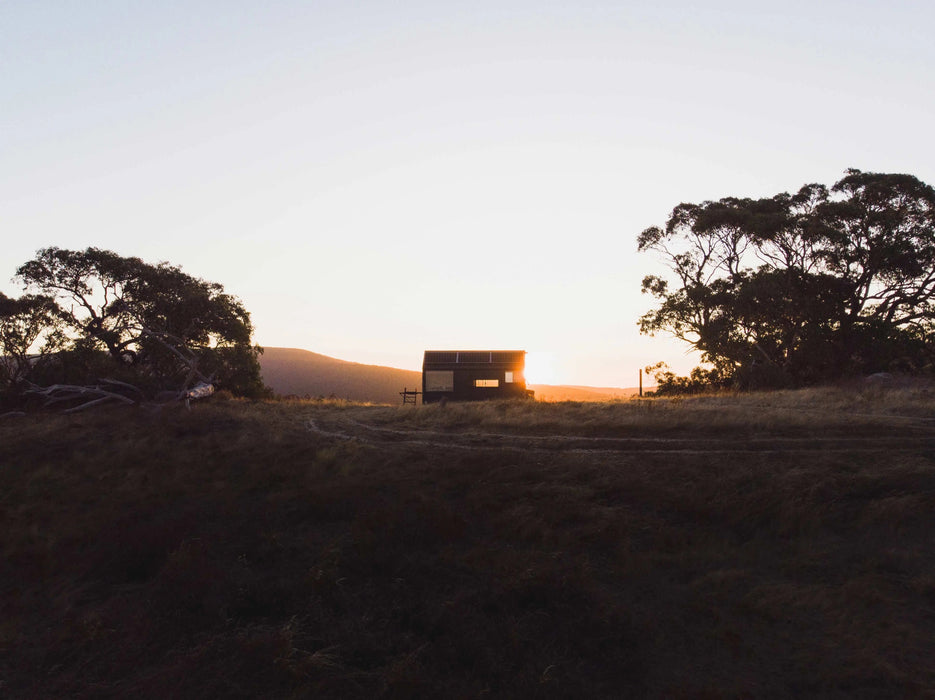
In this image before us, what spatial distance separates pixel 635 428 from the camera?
2103 centimetres

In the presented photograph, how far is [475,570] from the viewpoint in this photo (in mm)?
10453

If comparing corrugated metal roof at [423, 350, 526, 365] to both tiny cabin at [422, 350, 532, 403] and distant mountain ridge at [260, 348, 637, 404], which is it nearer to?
tiny cabin at [422, 350, 532, 403]

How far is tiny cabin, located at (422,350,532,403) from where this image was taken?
163ft

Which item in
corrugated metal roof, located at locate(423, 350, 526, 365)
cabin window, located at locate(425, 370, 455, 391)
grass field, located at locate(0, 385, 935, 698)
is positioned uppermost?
corrugated metal roof, located at locate(423, 350, 526, 365)

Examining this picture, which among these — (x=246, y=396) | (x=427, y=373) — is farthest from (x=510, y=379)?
(x=246, y=396)

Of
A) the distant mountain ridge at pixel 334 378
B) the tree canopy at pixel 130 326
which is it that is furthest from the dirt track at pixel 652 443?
the distant mountain ridge at pixel 334 378

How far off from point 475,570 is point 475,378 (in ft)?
130

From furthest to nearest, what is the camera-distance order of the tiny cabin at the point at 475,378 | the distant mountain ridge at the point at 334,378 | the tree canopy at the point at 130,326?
the distant mountain ridge at the point at 334,378 < the tiny cabin at the point at 475,378 < the tree canopy at the point at 130,326

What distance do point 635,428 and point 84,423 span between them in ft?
67.4

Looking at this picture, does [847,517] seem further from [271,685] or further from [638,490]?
[271,685]

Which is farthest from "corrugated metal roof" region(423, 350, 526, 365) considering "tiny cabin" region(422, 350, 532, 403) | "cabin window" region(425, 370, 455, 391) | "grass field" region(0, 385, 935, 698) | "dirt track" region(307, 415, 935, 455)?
"grass field" region(0, 385, 935, 698)

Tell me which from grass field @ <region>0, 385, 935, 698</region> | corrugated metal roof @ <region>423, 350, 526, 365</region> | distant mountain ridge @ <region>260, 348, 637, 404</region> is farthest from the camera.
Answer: distant mountain ridge @ <region>260, 348, 637, 404</region>

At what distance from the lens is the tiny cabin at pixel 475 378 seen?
4966 cm

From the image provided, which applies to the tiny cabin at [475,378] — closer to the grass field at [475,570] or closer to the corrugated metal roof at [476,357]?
the corrugated metal roof at [476,357]
